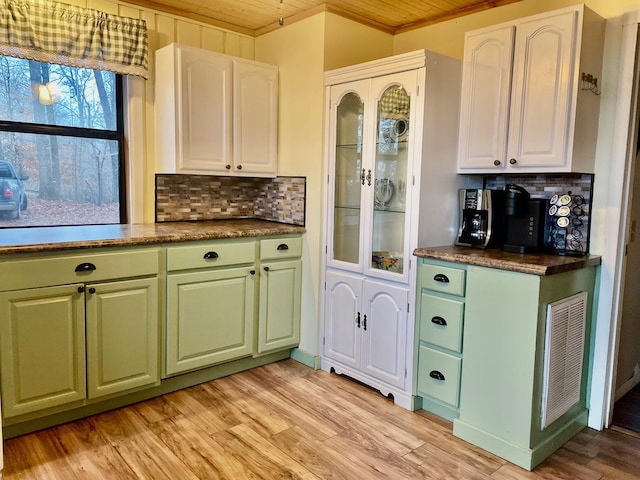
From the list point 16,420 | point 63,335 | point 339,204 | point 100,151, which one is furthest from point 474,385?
point 100,151

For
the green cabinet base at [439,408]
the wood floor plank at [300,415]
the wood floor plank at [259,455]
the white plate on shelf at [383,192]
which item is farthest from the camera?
the white plate on shelf at [383,192]

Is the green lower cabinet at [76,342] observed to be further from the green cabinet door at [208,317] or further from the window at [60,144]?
the window at [60,144]

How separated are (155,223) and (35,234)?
0.85 meters

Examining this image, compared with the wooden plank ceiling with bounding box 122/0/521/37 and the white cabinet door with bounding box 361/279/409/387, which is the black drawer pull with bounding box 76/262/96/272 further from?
the wooden plank ceiling with bounding box 122/0/521/37

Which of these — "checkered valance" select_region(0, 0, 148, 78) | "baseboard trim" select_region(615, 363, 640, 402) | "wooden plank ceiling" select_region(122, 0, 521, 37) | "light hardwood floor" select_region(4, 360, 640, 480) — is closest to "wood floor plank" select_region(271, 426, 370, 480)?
"light hardwood floor" select_region(4, 360, 640, 480)

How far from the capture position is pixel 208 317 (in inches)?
118

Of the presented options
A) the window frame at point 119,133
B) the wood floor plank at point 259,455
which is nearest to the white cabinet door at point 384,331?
the wood floor plank at point 259,455

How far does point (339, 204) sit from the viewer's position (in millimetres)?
3197

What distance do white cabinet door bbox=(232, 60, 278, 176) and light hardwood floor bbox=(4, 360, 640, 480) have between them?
5.21 ft

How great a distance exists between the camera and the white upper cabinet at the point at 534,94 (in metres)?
2.37

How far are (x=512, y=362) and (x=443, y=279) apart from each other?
21.0 inches

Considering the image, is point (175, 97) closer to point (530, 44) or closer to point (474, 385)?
point (530, 44)

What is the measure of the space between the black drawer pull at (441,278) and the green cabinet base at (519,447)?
0.72m

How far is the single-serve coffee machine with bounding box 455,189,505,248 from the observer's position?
2719mm
